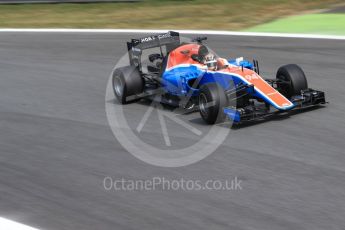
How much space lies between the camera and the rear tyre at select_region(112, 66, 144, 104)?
9883 millimetres

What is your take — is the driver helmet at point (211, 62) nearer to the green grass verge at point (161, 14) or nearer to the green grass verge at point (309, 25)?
the green grass verge at point (309, 25)

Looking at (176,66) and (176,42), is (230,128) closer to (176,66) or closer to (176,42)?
(176,66)

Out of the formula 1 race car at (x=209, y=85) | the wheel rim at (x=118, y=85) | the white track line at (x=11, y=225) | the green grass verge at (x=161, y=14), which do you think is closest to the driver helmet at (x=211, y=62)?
the formula 1 race car at (x=209, y=85)

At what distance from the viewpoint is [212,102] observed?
8.37 meters

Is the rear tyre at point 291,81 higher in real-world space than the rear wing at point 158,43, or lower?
lower

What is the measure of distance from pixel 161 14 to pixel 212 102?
10.8 metres

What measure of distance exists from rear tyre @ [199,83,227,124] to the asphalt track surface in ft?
1.22

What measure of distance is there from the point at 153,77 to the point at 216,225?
15.0ft

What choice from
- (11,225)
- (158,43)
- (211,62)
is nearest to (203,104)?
(211,62)

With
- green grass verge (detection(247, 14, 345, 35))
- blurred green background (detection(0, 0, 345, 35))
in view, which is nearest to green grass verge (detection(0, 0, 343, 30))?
blurred green background (detection(0, 0, 345, 35))

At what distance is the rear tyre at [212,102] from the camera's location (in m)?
8.38

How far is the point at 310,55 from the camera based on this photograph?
13117mm

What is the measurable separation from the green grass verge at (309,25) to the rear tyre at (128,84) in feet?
22.0

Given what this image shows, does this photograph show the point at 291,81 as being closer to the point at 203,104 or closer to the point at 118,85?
the point at 203,104
